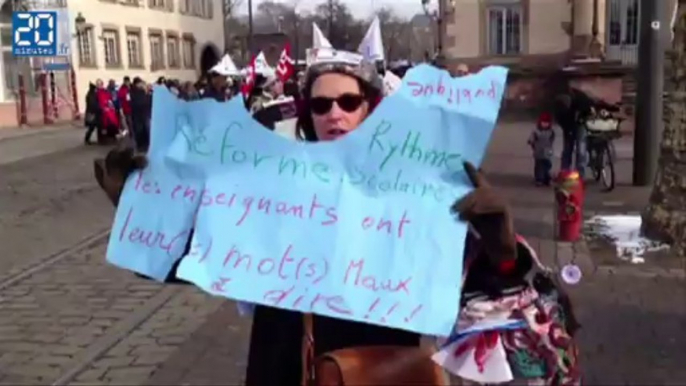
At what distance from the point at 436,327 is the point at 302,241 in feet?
1.37

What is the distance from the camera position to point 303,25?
2496 inches

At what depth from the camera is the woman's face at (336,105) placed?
241cm

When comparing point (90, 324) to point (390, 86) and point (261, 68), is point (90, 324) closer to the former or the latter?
point (390, 86)

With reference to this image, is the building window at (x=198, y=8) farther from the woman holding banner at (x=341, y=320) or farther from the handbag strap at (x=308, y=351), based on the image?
the handbag strap at (x=308, y=351)

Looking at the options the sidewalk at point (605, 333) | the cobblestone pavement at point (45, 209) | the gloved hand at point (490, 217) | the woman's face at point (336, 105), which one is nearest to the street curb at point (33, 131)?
the cobblestone pavement at point (45, 209)

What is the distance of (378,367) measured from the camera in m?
2.24

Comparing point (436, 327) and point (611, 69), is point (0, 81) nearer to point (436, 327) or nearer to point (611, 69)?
point (611, 69)

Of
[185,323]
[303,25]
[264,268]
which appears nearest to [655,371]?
[185,323]

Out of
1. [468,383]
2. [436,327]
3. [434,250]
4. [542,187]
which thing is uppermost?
[434,250]

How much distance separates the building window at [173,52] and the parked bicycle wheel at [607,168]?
3569 cm

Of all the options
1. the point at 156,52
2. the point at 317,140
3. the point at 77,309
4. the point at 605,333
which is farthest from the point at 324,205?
the point at 156,52

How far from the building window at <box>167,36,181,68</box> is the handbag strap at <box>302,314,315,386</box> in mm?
44488

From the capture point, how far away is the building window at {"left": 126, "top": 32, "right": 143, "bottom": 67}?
40.2 meters

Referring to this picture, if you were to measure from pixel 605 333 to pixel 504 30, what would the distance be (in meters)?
26.8
